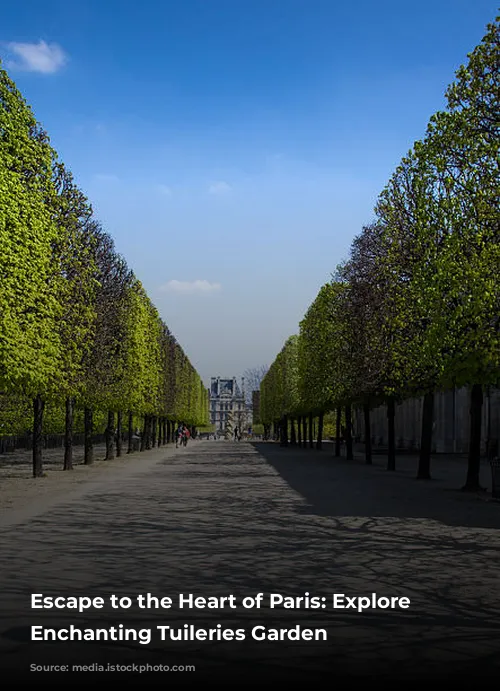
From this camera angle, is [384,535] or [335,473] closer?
[384,535]

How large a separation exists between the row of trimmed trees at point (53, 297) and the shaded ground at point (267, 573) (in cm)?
571

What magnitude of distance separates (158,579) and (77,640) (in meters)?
3.50

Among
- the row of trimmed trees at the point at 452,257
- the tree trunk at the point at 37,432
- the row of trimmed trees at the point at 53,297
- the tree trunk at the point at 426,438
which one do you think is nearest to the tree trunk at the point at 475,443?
the row of trimmed trees at the point at 452,257

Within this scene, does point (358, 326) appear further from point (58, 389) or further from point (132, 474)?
point (58, 389)

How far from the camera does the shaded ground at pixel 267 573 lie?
25.5 feet

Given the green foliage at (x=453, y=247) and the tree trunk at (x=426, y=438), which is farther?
Result: the tree trunk at (x=426, y=438)

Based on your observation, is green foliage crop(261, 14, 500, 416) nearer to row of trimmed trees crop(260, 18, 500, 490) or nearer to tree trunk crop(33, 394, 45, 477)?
row of trimmed trees crop(260, 18, 500, 490)

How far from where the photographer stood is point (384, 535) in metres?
17.1

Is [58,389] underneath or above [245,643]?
above

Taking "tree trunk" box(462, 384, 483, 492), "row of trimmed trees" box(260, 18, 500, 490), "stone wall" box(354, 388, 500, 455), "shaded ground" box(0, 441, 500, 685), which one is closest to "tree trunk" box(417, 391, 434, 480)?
"row of trimmed trees" box(260, 18, 500, 490)

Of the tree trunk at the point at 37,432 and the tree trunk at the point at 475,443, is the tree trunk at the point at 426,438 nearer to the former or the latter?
the tree trunk at the point at 475,443

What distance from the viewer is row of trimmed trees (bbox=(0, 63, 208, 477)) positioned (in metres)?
27.0

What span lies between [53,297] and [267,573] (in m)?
19.9

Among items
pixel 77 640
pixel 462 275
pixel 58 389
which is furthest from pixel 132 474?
pixel 77 640
